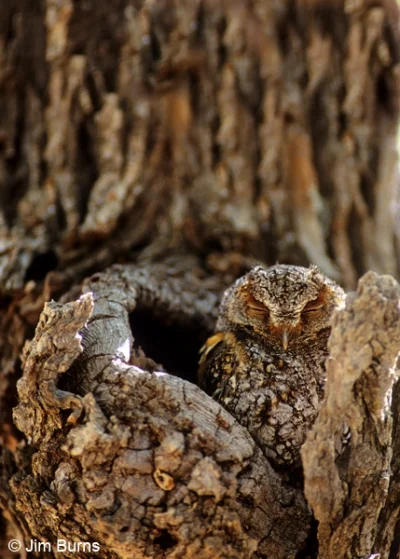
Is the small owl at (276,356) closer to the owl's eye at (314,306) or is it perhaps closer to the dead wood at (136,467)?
the owl's eye at (314,306)

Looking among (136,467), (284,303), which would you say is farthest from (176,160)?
(136,467)

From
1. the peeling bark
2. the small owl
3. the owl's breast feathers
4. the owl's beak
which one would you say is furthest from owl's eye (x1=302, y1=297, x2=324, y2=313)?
the peeling bark

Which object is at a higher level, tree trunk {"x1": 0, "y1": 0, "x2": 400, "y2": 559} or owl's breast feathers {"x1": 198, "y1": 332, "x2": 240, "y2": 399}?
tree trunk {"x1": 0, "y1": 0, "x2": 400, "y2": 559}

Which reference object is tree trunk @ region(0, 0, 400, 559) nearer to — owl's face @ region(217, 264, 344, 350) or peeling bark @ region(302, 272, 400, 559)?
owl's face @ region(217, 264, 344, 350)

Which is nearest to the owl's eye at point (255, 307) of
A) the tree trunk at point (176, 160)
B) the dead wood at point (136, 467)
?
the tree trunk at point (176, 160)

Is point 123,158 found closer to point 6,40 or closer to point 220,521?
point 6,40

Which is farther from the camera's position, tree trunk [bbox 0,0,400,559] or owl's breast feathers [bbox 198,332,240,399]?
tree trunk [bbox 0,0,400,559]

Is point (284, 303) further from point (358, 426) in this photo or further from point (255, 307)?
point (358, 426)
